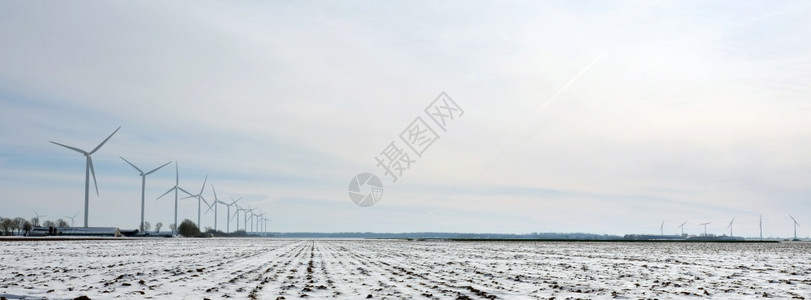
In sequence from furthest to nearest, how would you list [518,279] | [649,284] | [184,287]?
[518,279]
[649,284]
[184,287]

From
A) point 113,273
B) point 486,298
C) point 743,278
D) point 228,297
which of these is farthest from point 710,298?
point 113,273

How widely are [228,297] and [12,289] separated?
8162 millimetres

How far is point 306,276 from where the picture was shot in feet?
98.7

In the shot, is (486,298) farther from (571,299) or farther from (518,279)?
(518,279)

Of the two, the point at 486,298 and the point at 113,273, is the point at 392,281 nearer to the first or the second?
the point at 486,298

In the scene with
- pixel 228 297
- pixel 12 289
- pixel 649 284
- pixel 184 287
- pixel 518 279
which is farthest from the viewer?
pixel 518 279

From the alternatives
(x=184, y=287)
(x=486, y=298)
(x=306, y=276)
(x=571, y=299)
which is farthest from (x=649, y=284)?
(x=184, y=287)

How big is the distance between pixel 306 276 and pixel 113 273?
956 centimetres

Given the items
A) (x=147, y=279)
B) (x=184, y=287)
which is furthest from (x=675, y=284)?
(x=147, y=279)

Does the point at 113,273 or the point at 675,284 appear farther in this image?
the point at 113,273

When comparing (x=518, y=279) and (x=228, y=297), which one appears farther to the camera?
(x=518, y=279)

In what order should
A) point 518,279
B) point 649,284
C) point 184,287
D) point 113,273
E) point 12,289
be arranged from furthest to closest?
point 113,273 < point 518,279 < point 649,284 < point 184,287 < point 12,289

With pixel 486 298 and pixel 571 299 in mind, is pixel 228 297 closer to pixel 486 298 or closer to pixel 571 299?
pixel 486 298

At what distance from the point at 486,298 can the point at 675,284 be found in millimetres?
10436
